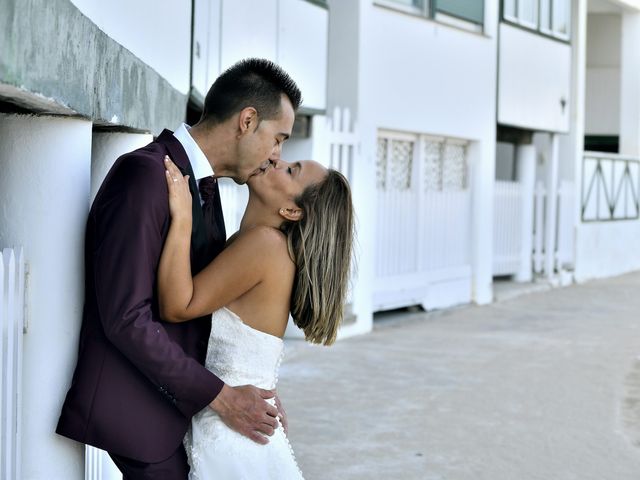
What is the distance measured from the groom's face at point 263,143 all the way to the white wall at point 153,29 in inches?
24.4

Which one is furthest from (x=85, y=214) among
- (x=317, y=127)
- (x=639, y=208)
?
(x=639, y=208)

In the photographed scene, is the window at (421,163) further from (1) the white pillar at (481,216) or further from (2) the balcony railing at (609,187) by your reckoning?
(2) the balcony railing at (609,187)

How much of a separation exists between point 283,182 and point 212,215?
23cm

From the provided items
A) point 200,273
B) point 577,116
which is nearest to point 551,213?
point 577,116

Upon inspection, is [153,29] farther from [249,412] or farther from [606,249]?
[606,249]

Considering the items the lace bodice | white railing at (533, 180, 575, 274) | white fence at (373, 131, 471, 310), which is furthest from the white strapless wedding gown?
white railing at (533, 180, 575, 274)

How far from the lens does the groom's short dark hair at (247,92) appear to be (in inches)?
131

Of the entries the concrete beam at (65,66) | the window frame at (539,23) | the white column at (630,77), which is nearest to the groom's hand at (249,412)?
the concrete beam at (65,66)

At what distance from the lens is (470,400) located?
8883mm

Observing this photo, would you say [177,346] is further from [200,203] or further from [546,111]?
[546,111]

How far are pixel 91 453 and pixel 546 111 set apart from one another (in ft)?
50.2

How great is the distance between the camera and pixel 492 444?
24.1ft

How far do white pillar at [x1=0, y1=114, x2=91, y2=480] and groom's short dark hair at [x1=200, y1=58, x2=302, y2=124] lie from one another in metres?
0.39

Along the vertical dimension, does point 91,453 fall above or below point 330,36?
below
